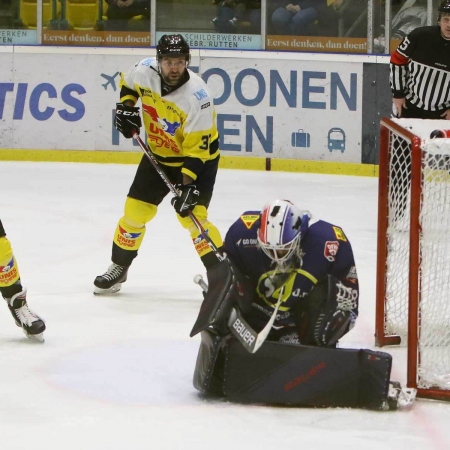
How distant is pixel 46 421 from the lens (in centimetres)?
308

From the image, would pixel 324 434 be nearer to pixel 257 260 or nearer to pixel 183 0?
pixel 257 260

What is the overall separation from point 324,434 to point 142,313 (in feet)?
5.11

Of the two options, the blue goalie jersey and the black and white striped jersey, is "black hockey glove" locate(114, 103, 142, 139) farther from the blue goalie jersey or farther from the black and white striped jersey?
the black and white striped jersey

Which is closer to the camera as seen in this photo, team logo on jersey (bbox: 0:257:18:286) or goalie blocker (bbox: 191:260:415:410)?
goalie blocker (bbox: 191:260:415:410)

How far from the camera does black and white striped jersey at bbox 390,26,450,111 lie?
18.0ft

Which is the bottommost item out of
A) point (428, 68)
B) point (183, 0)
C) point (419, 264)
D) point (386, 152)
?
point (419, 264)

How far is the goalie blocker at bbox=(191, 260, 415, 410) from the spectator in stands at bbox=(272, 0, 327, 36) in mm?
5177

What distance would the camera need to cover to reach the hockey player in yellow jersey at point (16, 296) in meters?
3.81

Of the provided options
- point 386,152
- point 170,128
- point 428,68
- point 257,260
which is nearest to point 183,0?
point 428,68

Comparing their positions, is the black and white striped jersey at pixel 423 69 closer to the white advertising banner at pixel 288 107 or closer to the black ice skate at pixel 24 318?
the white advertising banner at pixel 288 107

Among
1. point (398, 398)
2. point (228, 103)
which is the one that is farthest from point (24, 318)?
point (228, 103)

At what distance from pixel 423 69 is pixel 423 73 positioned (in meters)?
0.02

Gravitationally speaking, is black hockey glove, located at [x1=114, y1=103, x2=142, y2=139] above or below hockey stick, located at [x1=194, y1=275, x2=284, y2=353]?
above

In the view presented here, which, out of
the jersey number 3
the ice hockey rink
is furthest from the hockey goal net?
the jersey number 3
